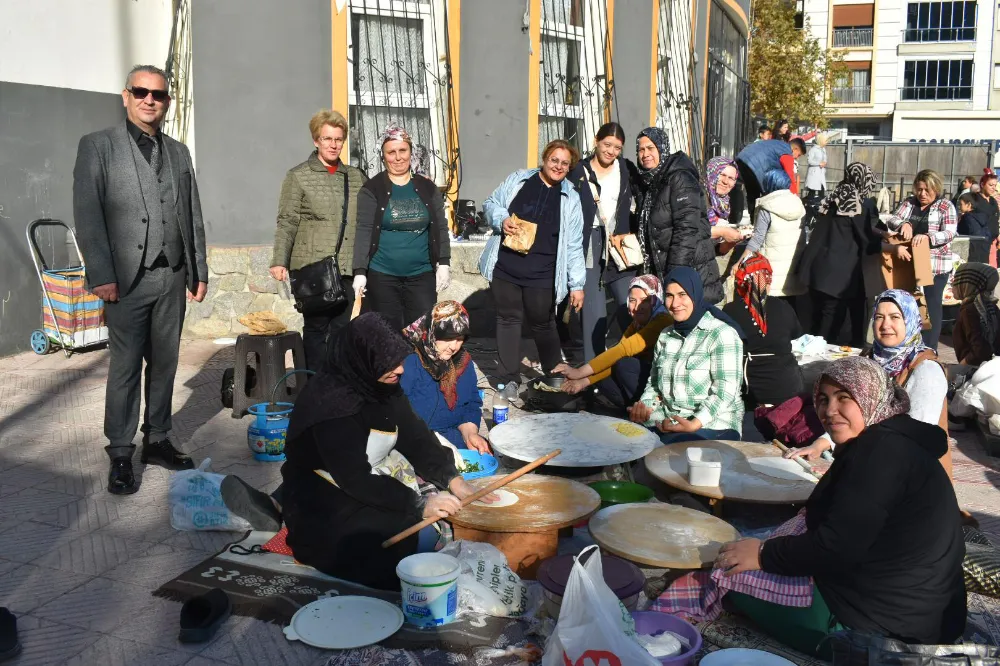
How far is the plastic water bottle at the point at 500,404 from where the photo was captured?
5.74 m

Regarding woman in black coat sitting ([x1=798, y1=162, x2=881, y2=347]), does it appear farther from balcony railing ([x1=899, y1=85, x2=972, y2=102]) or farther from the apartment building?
balcony railing ([x1=899, y1=85, x2=972, y2=102])

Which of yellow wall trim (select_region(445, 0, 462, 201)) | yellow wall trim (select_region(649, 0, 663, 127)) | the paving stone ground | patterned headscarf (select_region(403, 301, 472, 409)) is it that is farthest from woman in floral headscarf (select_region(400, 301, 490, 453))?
yellow wall trim (select_region(649, 0, 663, 127))

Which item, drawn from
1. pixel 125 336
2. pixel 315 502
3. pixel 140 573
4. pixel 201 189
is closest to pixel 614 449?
pixel 315 502

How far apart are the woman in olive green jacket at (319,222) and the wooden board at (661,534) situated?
9.30ft

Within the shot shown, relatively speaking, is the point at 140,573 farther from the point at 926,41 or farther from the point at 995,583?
the point at 926,41

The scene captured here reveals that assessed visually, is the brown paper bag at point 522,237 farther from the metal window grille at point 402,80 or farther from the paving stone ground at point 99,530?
the metal window grille at point 402,80

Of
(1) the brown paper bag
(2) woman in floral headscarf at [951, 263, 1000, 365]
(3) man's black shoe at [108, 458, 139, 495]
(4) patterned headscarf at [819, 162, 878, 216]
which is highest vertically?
(4) patterned headscarf at [819, 162, 878, 216]

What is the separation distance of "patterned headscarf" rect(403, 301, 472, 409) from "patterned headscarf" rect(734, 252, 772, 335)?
189 centimetres

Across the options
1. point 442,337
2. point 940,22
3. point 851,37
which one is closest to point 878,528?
point 442,337

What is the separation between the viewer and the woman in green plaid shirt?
16.7ft

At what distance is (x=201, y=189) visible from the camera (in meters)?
8.63

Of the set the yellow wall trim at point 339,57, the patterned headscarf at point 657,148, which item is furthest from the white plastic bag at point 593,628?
the yellow wall trim at point 339,57

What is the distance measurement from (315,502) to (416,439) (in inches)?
20.3

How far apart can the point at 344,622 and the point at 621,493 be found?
5.05ft
